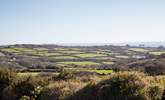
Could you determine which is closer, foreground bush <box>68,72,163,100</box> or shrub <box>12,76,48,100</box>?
foreground bush <box>68,72,163,100</box>

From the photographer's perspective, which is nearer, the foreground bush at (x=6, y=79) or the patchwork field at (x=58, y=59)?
the foreground bush at (x=6, y=79)

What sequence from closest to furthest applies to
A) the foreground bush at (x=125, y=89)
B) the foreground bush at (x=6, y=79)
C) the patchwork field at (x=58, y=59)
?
the foreground bush at (x=125, y=89) < the foreground bush at (x=6, y=79) < the patchwork field at (x=58, y=59)

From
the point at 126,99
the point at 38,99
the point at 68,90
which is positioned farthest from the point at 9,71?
the point at 126,99

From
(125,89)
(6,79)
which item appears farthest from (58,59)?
(125,89)

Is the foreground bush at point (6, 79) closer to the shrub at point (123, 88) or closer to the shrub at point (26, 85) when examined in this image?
the shrub at point (26, 85)

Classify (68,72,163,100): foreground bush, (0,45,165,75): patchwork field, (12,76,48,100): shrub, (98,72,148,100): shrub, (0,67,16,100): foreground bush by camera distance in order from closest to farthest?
1. (68,72,163,100): foreground bush
2. (98,72,148,100): shrub
3. (12,76,48,100): shrub
4. (0,67,16,100): foreground bush
5. (0,45,165,75): patchwork field

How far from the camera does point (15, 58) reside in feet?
219

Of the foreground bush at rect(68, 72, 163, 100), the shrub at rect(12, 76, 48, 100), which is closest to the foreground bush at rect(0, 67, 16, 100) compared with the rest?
the shrub at rect(12, 76, 48, 100)

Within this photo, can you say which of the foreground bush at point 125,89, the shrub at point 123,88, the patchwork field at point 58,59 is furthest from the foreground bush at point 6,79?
the patchwork field at point 58,59

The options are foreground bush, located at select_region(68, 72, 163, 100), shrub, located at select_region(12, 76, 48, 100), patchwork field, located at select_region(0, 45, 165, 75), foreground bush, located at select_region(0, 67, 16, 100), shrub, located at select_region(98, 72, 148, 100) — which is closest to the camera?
foreground bush, located at select_region(68, 72, 163, 100)

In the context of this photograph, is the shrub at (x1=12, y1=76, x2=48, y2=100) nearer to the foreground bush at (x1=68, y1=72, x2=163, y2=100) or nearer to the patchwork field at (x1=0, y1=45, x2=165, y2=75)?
the foreground bush at (x1=68, y1=72, x2=163, y2=100)

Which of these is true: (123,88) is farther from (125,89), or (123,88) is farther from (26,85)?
(26,85)

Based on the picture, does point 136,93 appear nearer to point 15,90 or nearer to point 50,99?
point 50,99

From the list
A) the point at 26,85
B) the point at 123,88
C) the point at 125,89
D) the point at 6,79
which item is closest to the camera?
the point at 125,89
